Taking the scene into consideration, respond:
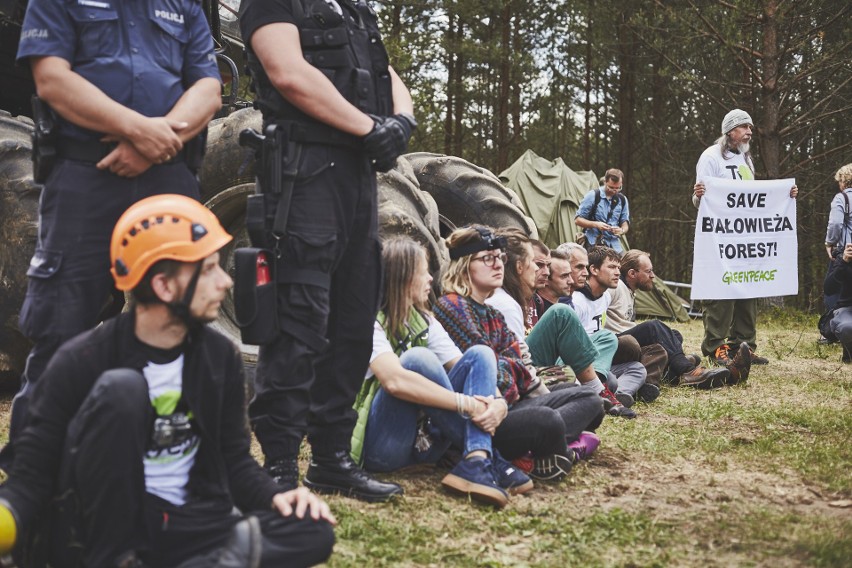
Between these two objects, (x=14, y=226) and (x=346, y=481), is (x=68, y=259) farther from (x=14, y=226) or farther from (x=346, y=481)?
(x=14, y=226)

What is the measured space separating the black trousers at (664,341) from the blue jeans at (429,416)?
3004mm

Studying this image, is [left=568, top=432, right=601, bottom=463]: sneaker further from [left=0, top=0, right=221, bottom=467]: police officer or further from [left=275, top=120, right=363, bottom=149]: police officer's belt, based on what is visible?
[left=0, top=0, right=221, bottom=467]: police officer

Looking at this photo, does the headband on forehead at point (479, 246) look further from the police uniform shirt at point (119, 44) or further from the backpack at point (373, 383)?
the police uniform shirt at point (119, 44)

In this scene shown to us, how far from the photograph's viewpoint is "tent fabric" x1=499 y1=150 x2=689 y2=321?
13.0 meters

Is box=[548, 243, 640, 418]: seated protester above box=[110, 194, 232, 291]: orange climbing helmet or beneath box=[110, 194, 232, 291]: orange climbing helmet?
beneath

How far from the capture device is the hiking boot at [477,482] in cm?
336

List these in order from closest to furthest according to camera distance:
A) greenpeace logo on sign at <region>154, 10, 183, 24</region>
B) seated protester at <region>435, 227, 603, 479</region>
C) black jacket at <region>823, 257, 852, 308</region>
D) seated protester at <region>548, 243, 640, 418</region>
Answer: greenpeace logo on sign at <region>154, 10, 183, 24</region> < seated protester at <region>435, 227, 603, 479</region> < seated protester at <region>548, 243, 640, 418</region> < black jacket at <region>823, 257, 852, 308</region>

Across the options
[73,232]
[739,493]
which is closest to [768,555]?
Answer: [739,493]

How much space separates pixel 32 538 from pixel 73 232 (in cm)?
85

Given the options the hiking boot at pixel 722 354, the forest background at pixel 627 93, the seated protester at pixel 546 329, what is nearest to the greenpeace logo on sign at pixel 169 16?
the seated protester at pixel 546 329

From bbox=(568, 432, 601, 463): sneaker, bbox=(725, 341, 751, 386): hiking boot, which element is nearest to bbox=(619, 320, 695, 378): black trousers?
bbox=(725, 341, 751, 386): hiking boot

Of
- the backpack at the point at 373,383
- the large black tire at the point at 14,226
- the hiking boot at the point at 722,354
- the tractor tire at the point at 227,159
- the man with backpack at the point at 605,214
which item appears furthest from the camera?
the man with backpack at the point at 605,214

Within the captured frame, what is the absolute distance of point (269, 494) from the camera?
2328 mm

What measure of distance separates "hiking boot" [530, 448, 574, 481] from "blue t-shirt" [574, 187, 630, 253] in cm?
584
